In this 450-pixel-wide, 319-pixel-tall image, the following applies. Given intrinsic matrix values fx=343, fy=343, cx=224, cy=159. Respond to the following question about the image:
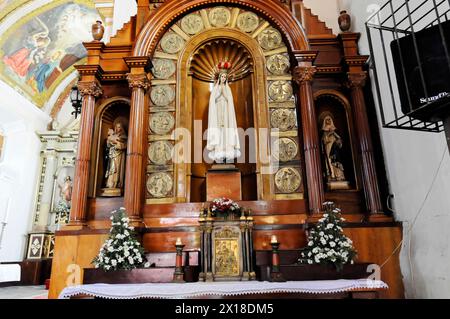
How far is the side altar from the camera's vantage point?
5.96 meters

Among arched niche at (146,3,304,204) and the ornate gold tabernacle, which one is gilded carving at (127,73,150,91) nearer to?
arched niche at (146,3,304,204)

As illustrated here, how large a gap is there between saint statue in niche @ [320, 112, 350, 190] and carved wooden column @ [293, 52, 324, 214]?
0.42 m

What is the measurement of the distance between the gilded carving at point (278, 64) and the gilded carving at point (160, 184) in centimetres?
303

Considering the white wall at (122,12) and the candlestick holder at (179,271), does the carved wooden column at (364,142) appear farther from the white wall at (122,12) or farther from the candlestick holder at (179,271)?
the white wall at (122,12)

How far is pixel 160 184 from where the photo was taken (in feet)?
21.5

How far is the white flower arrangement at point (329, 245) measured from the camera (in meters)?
4.70

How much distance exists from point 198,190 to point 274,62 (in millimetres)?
3062

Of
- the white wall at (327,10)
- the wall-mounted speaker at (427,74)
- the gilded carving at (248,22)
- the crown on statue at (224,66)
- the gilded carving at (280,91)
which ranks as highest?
the white wall at (327,10)

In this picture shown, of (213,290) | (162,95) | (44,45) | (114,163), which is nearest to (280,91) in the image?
(162,95)

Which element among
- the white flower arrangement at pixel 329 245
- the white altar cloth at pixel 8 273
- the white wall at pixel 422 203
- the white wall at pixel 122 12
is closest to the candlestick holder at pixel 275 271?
the white flower arrangement at pixel 329 245

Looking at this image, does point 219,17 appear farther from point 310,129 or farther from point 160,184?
point 160,184

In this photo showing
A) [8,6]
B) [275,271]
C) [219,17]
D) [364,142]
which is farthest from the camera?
[8,6]

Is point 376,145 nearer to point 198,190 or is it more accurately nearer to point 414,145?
point 414,145

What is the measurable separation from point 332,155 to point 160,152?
334 cm
